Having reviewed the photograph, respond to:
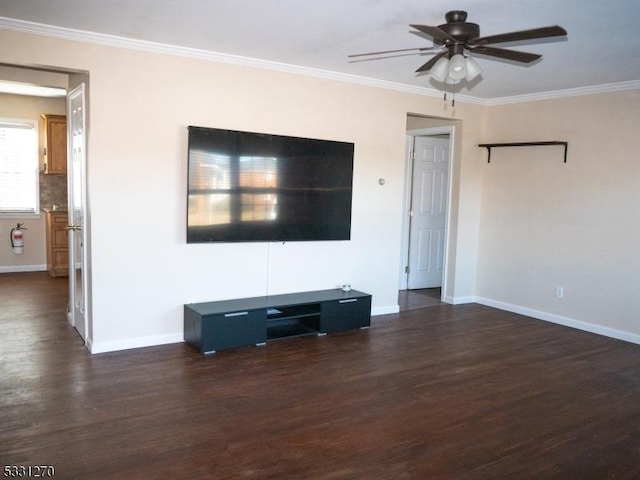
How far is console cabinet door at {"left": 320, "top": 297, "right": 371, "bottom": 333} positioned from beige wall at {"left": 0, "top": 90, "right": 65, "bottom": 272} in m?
5.38

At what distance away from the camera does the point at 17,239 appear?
25.3ft

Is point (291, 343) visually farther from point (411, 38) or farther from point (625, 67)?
point (625, 67)

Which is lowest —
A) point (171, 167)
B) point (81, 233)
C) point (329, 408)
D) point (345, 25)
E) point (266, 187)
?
point (329, 408)

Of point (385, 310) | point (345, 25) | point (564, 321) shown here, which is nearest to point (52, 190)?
point (385, 310)

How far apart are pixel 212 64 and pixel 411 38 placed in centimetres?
177

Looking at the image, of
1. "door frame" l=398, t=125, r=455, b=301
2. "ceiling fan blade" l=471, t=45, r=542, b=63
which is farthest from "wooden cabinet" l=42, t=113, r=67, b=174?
"ceiling fan blade" l=471, t=45, r=542, b=63

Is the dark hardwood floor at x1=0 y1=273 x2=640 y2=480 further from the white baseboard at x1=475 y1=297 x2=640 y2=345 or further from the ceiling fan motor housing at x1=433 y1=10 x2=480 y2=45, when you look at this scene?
the ceiling fan motor housing at x1=433 y1=10 x2=480 y2=45

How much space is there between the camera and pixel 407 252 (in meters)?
7.27

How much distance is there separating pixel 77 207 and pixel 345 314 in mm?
2684

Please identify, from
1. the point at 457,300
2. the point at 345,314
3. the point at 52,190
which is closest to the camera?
the point at 345,314

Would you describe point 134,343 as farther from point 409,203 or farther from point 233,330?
point 409,203

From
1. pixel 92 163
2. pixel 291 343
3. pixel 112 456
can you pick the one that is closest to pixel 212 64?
pixel 92 163

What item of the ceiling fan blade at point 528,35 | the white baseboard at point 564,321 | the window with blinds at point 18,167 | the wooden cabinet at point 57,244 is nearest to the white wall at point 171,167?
the white baseboard at point 564,321

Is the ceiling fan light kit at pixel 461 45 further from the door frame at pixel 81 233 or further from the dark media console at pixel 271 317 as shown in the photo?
the door frame at pixel 81 233
